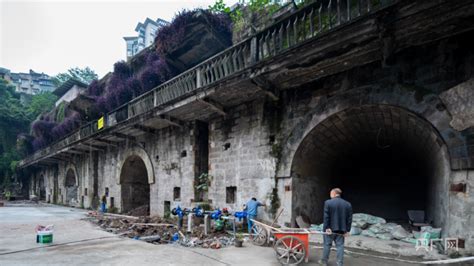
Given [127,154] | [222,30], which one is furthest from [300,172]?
[127,154]

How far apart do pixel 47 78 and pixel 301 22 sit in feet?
264

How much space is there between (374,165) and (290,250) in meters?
8.41

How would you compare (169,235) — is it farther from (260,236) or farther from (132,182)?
(132,182)

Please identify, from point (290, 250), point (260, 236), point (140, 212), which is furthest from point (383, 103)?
point (140, 212)

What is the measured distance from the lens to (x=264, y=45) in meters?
8.44

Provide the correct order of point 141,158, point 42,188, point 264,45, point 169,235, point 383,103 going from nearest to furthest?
point 383,103, point 264,45, point 169,235, point 141,158, point 42,188

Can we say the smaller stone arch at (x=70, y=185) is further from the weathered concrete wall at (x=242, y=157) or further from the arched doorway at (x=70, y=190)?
the weathered concrete wall at (x=242, y=157)

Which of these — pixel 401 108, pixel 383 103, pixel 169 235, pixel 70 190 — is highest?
pixel 383 103

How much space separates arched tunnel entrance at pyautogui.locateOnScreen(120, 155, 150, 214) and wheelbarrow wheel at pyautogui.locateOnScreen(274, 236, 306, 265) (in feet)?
42.0

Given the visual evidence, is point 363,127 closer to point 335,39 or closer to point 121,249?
point 335,39

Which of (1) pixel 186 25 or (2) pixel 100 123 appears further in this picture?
(2) pixel 100 123

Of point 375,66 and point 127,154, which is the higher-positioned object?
point 375,66

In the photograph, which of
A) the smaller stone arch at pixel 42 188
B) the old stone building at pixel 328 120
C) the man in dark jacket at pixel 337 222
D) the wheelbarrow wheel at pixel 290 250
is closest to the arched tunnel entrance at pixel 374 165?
the old stone building at pixel 328 120

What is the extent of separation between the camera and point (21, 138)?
3444 cm
